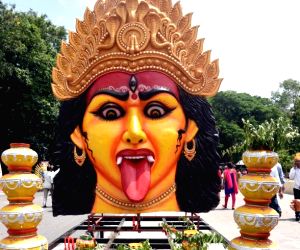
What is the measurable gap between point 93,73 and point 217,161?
1397 mm

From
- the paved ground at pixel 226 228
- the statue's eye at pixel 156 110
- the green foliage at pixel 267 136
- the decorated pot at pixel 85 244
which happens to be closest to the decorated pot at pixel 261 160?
the green foliage at pixel 267 136

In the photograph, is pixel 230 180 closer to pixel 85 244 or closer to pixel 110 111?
pixel 85 244

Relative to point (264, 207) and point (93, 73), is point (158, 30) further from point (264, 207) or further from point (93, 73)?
point (264, 207)

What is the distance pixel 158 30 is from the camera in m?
3.30

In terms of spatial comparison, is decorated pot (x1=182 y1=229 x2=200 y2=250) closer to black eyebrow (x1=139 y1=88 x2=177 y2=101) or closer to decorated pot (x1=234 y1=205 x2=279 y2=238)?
decorated pot (x1=234 y1=205 x2=279 y2=238)

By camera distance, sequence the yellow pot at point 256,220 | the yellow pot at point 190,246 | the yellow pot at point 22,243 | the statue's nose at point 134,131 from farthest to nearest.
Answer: the yellow pot at point 190,246
the statue's nose at point 134,131
the yellow pot at point 22,243
the yellow pot at point 256,220

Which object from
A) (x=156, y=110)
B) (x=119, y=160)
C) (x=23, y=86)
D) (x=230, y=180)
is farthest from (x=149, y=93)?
(x=23, y=86)

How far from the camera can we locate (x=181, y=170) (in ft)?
11.1

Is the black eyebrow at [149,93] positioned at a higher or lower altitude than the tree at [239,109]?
lower

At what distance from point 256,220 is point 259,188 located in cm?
25

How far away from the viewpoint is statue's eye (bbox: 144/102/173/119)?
10.8ft

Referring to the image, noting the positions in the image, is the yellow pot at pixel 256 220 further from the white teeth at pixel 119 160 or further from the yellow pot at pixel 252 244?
the white teeth at pixel 119 160

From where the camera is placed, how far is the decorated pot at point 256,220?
296 cm

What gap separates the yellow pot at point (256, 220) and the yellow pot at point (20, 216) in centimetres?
173
